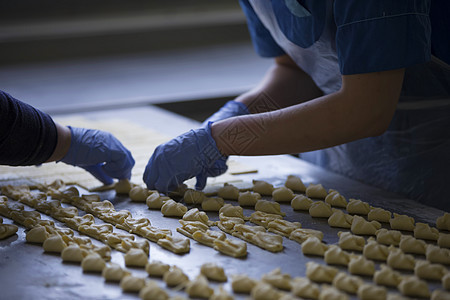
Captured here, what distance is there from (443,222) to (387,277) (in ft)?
1.27

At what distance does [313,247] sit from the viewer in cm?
128

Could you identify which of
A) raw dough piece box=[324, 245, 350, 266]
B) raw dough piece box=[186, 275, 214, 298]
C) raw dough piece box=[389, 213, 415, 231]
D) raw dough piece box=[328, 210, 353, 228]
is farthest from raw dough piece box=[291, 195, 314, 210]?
raw dough piece box=[186, 275, 214, 298]

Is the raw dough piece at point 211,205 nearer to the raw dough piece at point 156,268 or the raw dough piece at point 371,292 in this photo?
the raw dough piece at point 156,268

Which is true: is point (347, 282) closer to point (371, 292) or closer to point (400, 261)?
point (371, 292)

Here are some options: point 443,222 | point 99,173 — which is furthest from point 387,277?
point 99,173

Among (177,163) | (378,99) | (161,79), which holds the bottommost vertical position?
(161,79)

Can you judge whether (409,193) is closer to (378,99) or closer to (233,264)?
(378,99)

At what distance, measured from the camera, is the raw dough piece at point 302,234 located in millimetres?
1350

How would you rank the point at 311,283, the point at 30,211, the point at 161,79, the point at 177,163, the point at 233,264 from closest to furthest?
the point at 311,283 → the point at 233,264 → the point at 30,211 → the point at 177,163 → the point at 161,79

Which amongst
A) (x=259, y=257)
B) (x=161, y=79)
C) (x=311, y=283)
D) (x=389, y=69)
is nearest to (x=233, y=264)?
(x=259, y=257)

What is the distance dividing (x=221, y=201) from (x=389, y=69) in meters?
0.57

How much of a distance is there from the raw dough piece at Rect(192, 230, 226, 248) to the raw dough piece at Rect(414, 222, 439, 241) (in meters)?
0.47

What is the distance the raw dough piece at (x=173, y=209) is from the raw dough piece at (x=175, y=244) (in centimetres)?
19

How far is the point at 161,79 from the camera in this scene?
400 cm
